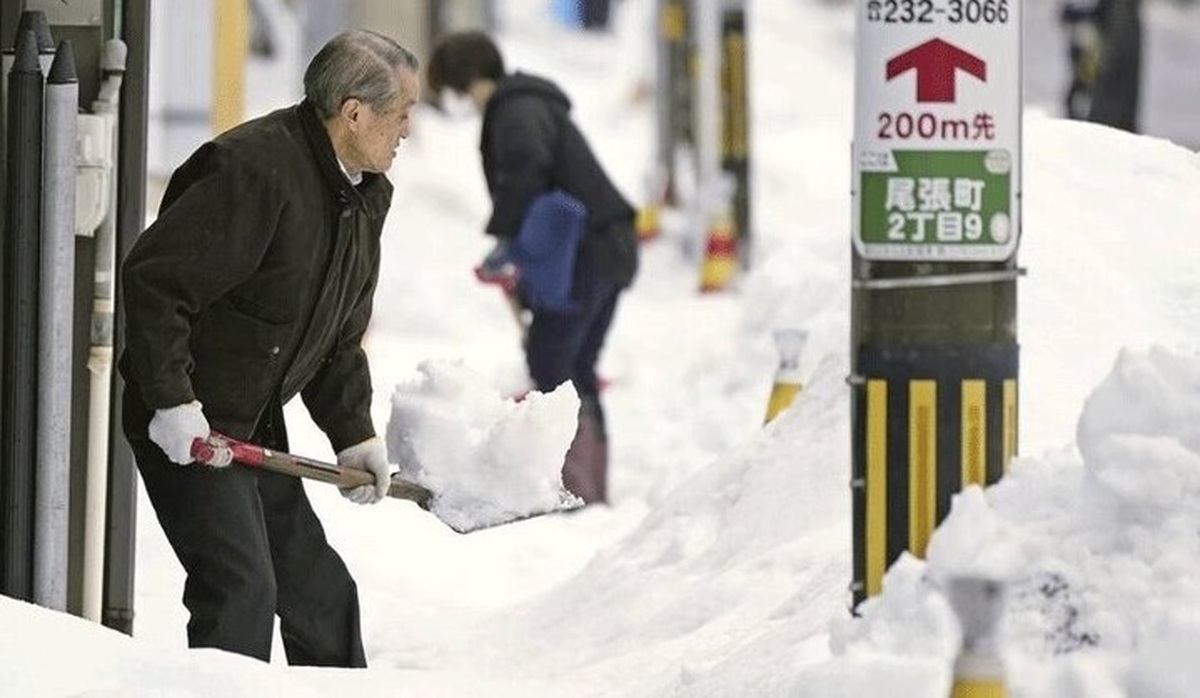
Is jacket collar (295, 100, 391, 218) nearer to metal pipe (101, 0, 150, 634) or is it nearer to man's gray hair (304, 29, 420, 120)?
man's gray hair (304, 29, 420, 120)

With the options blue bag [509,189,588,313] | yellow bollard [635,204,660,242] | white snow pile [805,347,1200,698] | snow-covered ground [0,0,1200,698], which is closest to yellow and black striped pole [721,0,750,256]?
yellow bollard [635,204,660,242]

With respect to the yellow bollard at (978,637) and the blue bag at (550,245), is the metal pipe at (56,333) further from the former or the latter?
the blue bag at (550,245)

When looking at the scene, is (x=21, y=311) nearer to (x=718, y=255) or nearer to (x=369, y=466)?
(x=369, y=466)

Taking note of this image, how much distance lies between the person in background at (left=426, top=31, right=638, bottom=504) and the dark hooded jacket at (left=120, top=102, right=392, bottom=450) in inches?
155

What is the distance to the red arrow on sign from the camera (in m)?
5.34

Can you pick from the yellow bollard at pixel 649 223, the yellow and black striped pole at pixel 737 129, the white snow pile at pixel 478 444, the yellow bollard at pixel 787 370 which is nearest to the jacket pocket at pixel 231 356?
the white snow pile at pixel 478 444

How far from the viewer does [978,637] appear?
15.6ft

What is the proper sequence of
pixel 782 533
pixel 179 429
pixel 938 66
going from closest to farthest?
pixel 938 66 → pixel 179 429 → pixel 782 533

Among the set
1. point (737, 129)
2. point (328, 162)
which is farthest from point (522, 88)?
point (737, 129)

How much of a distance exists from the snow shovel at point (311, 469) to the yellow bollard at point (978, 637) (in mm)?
1837

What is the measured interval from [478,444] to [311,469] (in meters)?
0.56

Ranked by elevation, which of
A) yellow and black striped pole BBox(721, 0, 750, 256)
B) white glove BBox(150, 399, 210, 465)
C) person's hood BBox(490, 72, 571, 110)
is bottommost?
white glove BBox(150, 399, 210, 465)

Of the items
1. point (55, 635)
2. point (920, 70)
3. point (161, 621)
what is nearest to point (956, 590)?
point (920, 70)

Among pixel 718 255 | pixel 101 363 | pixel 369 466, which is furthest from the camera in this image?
pixel 718 255
